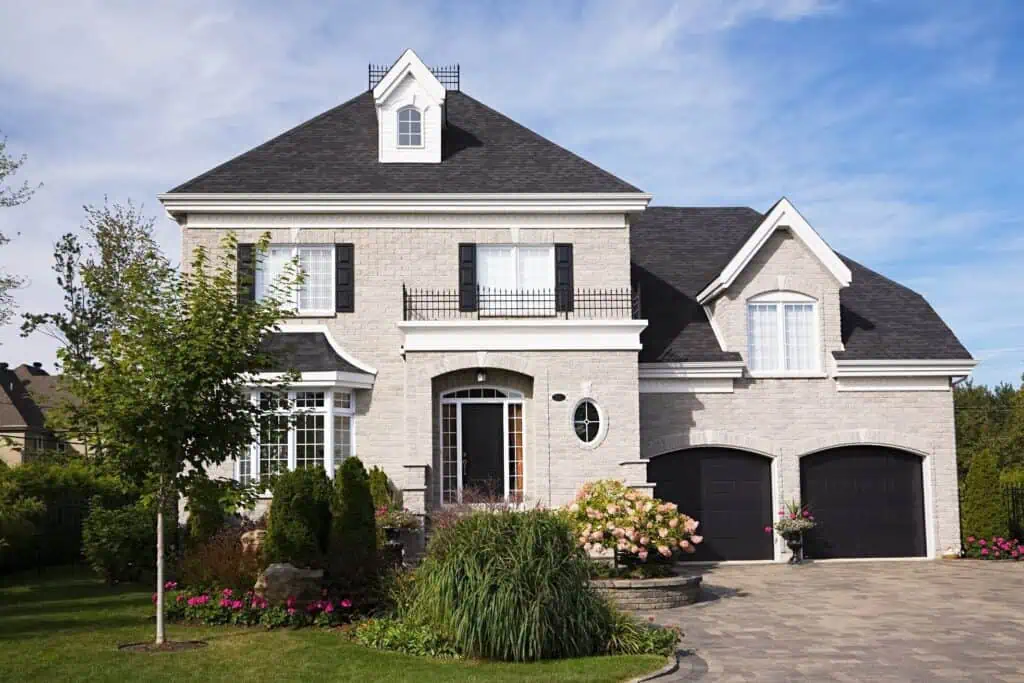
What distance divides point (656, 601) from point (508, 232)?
374 inches

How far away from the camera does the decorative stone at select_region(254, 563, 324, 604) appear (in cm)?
1462

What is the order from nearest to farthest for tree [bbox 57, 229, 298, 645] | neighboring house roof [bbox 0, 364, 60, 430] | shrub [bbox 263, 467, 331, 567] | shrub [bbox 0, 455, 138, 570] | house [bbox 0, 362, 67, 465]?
tree [bbox 57, 229, 298, 645]
shrub [bbox 263, 467, 331, 567]
shrub [bbox 0, 455, 138, 570]
house [bbox 0, 362, 67, 465]
neighboring house roof [bbox 0, 364, 60, 430]

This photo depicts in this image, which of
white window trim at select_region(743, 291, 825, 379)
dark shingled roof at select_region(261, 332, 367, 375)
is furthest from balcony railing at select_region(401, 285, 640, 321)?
white window trim at select_region(743, 291, 825, 379)

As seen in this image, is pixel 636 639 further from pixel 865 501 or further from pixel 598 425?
pixel 865 501

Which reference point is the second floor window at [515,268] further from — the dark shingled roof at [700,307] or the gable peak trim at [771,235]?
the gable peak trim at [771,235]

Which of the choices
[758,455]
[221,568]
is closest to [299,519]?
[221,568]

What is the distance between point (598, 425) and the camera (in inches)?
854

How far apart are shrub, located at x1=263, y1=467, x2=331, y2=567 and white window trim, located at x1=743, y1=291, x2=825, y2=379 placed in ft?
36.9

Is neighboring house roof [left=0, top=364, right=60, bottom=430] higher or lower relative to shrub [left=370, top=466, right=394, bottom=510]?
higher

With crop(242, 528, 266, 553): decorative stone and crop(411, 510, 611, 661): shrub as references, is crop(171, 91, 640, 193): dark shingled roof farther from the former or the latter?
crop(411, 510, 611, 661): shrub

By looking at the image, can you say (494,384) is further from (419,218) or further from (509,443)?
(419,218)

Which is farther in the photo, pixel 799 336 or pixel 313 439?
pixel 799 336

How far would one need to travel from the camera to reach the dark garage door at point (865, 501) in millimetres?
23906

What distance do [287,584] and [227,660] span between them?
2.60 m
